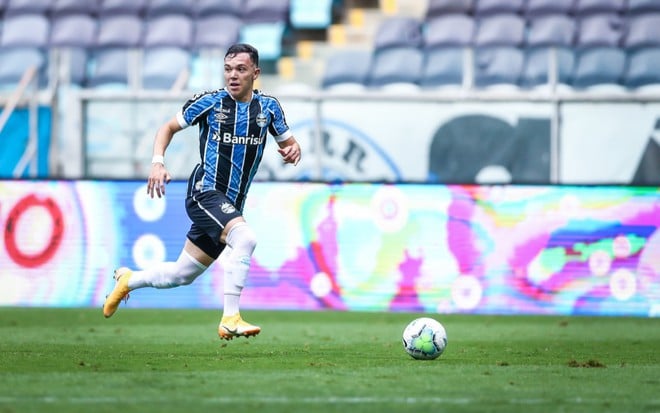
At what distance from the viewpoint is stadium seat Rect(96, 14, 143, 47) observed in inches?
760

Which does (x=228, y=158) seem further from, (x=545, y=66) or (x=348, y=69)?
(x=348, y=69)

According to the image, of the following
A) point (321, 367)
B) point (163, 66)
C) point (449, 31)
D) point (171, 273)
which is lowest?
point (321, 367)

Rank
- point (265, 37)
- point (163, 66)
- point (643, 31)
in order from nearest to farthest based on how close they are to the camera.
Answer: point (643, 31)
point (163, 66)
point (265, 37)

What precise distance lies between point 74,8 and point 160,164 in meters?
12.5

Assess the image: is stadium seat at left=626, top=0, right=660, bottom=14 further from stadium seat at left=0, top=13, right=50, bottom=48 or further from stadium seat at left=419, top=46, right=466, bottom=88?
stadium seat at left=0, top=13, right=50, bottom=48

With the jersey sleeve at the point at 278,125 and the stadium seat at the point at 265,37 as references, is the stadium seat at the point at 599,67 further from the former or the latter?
the jersey sleeve at the point at 278,125

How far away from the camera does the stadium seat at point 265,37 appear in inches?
733

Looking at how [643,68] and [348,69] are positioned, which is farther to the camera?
[348,69]

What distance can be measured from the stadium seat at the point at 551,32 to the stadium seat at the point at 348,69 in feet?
8.01

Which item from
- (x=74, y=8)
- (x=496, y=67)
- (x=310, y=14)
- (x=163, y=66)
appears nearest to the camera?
(x=496, y=67)

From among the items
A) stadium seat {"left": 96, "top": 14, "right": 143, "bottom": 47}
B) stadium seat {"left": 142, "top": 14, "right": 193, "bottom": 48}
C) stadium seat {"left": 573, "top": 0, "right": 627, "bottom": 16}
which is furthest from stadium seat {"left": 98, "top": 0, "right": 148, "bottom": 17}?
stadium seat {"left": 573, "top": 0, "right": 627, "bottom": 16}

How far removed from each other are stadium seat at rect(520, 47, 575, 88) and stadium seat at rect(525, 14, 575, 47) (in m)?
1.03

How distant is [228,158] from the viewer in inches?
345

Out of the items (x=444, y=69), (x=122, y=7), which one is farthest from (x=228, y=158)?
(x=122, y=7)
